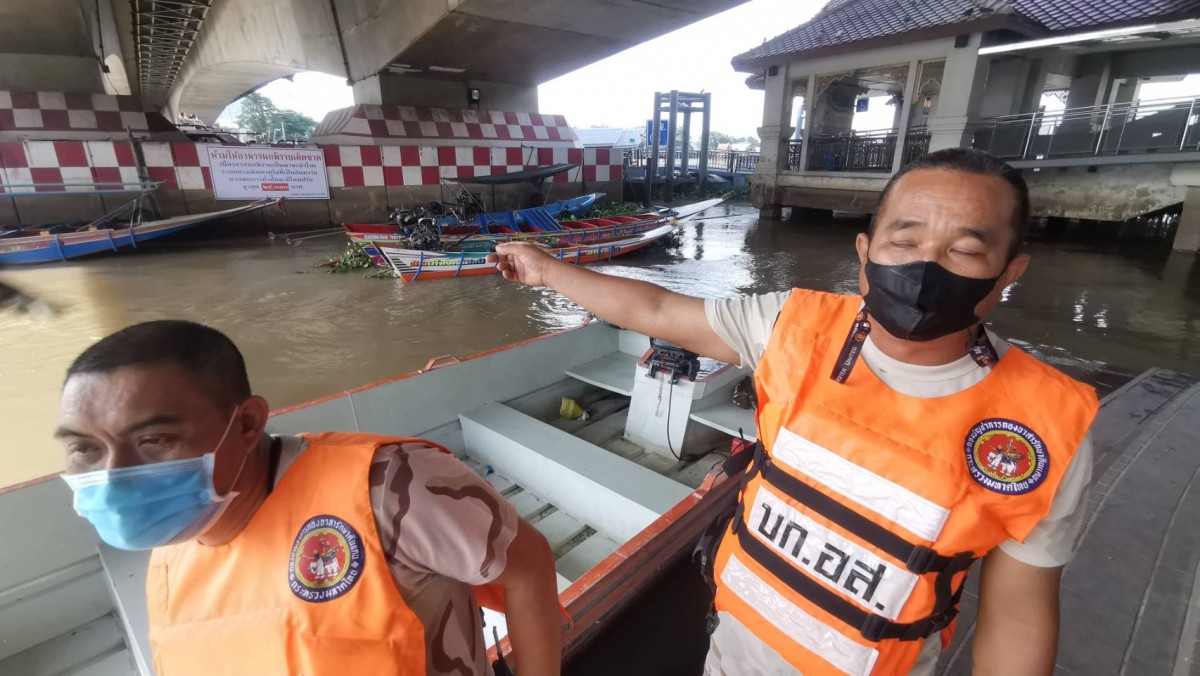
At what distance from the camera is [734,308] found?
3.85ft

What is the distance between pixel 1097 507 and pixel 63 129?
44.1ft

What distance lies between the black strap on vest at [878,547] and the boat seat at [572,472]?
114 centimetres

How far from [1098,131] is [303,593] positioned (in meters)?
13.0

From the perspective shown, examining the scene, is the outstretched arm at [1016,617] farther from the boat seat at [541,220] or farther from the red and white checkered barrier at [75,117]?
the red and white checkered barrier at [75,117]

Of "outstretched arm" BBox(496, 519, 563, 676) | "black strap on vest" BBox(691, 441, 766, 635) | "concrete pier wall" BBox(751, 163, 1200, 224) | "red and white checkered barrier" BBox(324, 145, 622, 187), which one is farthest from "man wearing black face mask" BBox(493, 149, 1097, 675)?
"concrete pier wall" BBox(751, 163, 1200, 224)

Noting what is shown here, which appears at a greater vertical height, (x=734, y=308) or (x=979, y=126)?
(x=979, y=126)

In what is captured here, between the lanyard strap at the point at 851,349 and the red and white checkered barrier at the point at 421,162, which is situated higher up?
the red and white checkered barrier at the point at 421,162

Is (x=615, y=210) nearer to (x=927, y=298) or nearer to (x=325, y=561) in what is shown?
(x=927, y=298)

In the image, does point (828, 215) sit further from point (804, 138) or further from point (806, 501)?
point (806, 501)

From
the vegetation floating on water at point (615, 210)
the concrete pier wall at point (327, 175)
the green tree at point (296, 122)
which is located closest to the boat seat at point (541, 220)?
the concrete pier wall at point (327, 175)

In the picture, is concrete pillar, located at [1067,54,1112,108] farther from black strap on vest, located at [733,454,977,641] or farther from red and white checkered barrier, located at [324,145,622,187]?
black strap on vest, located at [733,454,977,641]

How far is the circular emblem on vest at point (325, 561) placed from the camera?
31.7 inches

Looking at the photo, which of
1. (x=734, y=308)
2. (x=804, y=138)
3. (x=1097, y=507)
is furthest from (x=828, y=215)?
(x=734, y=308)

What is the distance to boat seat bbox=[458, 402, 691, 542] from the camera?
2.30 metres
